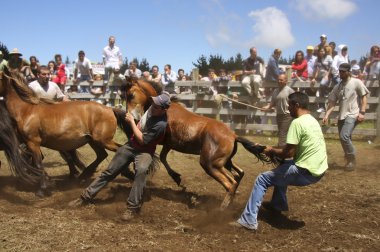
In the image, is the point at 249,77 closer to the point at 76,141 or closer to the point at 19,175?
the point at 76,141

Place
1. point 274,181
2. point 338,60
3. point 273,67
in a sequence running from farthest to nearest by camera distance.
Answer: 1. point 273,67
2. point 338,60
3. point 274,181

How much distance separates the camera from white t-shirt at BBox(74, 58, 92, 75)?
14484 mm

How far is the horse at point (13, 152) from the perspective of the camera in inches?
245

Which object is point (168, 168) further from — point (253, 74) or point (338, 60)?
point (338, 60)

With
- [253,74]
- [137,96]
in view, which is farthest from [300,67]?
[137,96]

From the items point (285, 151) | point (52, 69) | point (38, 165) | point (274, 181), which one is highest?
point (52, 69)

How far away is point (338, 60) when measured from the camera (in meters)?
11.8

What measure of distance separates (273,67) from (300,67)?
2.80 feet

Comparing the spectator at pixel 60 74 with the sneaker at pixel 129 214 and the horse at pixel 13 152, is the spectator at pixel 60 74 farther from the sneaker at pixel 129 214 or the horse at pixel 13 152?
the sneaker at pixel 129 214

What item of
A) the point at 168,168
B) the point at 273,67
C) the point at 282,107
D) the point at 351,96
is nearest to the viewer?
the point at 168,168

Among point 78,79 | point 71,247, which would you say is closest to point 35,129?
point 71,247

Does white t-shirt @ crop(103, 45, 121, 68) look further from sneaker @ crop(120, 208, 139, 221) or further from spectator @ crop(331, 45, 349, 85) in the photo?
sneaker @ crop(120, 208, 139, 221)

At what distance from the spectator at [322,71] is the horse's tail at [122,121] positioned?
6535mm

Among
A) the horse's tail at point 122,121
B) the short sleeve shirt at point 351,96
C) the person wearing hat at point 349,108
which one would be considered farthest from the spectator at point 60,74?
the short sleeve shirt at point 351,96
